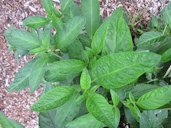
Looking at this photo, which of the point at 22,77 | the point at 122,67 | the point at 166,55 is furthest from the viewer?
the point at 22,77

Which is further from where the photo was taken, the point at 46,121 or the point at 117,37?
the point at 46,121

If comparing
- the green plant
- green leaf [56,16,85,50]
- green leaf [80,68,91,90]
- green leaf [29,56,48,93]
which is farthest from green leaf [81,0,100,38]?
green leaf [80,68,91,90]

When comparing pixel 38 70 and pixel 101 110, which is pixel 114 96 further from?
pixel 38 70

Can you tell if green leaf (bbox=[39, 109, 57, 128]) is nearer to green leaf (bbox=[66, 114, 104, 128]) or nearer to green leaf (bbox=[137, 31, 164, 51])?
green leaf (bbox=[66, 114, 104, 128])

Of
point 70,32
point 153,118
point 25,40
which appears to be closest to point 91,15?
point 70,32

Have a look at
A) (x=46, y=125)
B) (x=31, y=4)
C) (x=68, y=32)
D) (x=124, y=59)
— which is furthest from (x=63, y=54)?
(x=31, y=4)

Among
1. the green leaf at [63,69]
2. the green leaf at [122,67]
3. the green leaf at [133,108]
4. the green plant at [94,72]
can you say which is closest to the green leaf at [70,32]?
the green plant at [94,72]

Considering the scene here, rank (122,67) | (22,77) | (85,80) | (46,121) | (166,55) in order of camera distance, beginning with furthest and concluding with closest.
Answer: (22,77) < (46,121) < (166,55) < (85,80) < (122,67)
